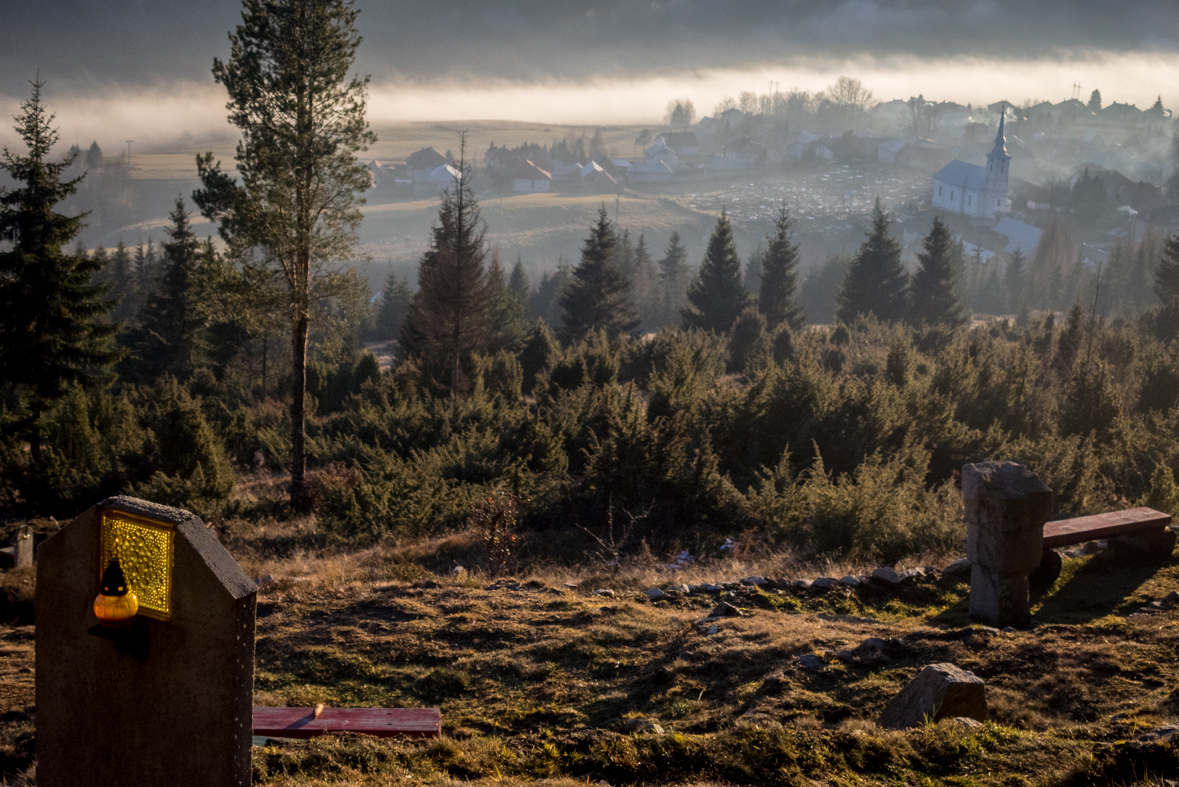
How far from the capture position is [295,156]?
15.6 m

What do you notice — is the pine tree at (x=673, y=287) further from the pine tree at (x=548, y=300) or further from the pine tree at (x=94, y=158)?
the pine tree at (x=94, y=158)

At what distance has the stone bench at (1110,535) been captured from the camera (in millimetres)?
7762

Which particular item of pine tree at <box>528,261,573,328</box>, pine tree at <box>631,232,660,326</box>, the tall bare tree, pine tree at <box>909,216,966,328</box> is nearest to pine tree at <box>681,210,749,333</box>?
pine tree at <box>909,216,966,328</box>

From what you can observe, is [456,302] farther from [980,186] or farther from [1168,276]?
[980,186]

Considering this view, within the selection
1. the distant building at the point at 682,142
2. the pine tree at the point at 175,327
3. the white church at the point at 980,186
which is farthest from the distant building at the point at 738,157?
the pine tree at the point at 175,327

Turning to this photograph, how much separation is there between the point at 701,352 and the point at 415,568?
64.7ft

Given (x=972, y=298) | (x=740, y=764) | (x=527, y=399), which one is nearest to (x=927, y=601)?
(x=740, y=764)

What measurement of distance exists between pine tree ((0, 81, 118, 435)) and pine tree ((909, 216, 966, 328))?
4621cm

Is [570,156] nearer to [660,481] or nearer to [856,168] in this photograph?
[856,168]

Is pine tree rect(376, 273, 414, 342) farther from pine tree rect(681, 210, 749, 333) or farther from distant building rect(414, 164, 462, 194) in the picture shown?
distant building rect(414, 164, 462, 194)

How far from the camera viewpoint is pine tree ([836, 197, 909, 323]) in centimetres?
5016

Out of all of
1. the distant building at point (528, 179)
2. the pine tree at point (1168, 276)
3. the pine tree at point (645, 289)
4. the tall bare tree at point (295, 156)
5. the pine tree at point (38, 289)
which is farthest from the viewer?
the distant building at point (528, 179)

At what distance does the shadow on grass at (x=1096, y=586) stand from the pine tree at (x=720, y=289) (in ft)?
127

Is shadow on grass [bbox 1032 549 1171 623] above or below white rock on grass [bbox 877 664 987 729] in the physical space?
below
